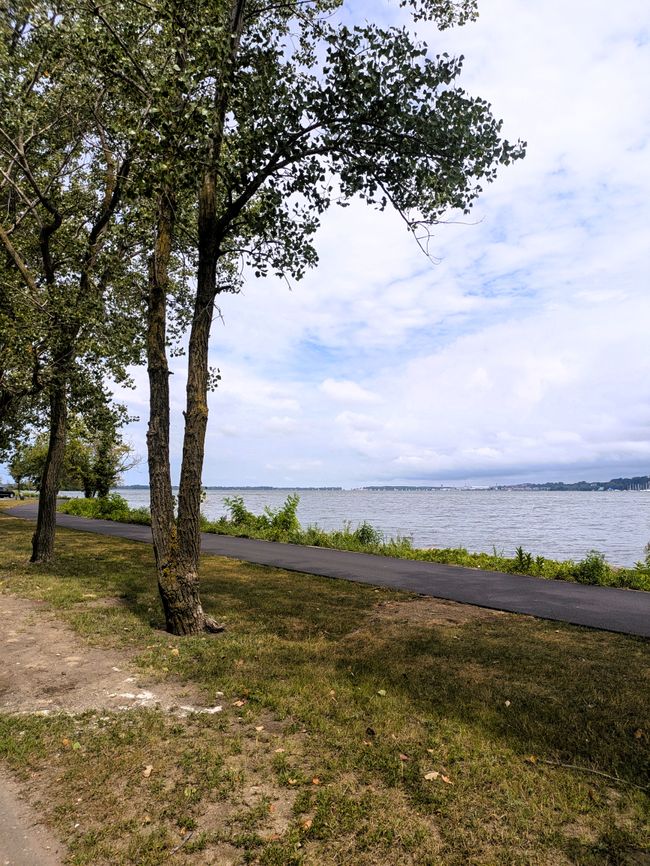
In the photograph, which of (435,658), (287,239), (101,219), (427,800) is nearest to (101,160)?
(101,219)

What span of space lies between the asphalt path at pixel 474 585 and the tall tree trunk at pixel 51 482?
4.55m

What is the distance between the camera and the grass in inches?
119

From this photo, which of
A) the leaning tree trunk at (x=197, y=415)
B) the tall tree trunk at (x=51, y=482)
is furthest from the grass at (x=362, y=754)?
the tall tree trunk at (x=51, y=482)

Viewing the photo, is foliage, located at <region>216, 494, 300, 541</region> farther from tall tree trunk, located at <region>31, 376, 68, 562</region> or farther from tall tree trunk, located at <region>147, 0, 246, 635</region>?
tall tree trunk, located at <region>147, 0, 246, 635</region>

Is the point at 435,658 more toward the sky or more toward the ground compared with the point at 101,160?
more toward the ground

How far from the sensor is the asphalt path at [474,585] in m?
8.59

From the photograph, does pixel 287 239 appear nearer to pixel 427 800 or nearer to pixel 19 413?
pixel 427 800

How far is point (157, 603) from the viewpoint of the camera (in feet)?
28.2

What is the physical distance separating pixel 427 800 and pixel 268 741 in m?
1.34

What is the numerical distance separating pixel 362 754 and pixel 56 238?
12.1 m

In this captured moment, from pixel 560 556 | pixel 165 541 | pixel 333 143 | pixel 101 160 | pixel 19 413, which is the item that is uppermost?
pixel 101 160

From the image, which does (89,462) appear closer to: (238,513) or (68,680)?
(238,513)

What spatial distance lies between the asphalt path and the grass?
1535 mm

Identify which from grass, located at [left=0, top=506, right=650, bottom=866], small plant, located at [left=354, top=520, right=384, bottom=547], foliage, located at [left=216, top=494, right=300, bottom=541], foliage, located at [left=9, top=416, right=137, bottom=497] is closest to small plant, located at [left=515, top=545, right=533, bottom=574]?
small plant, located at [left=354, top=520, right=384, bottom=547]
